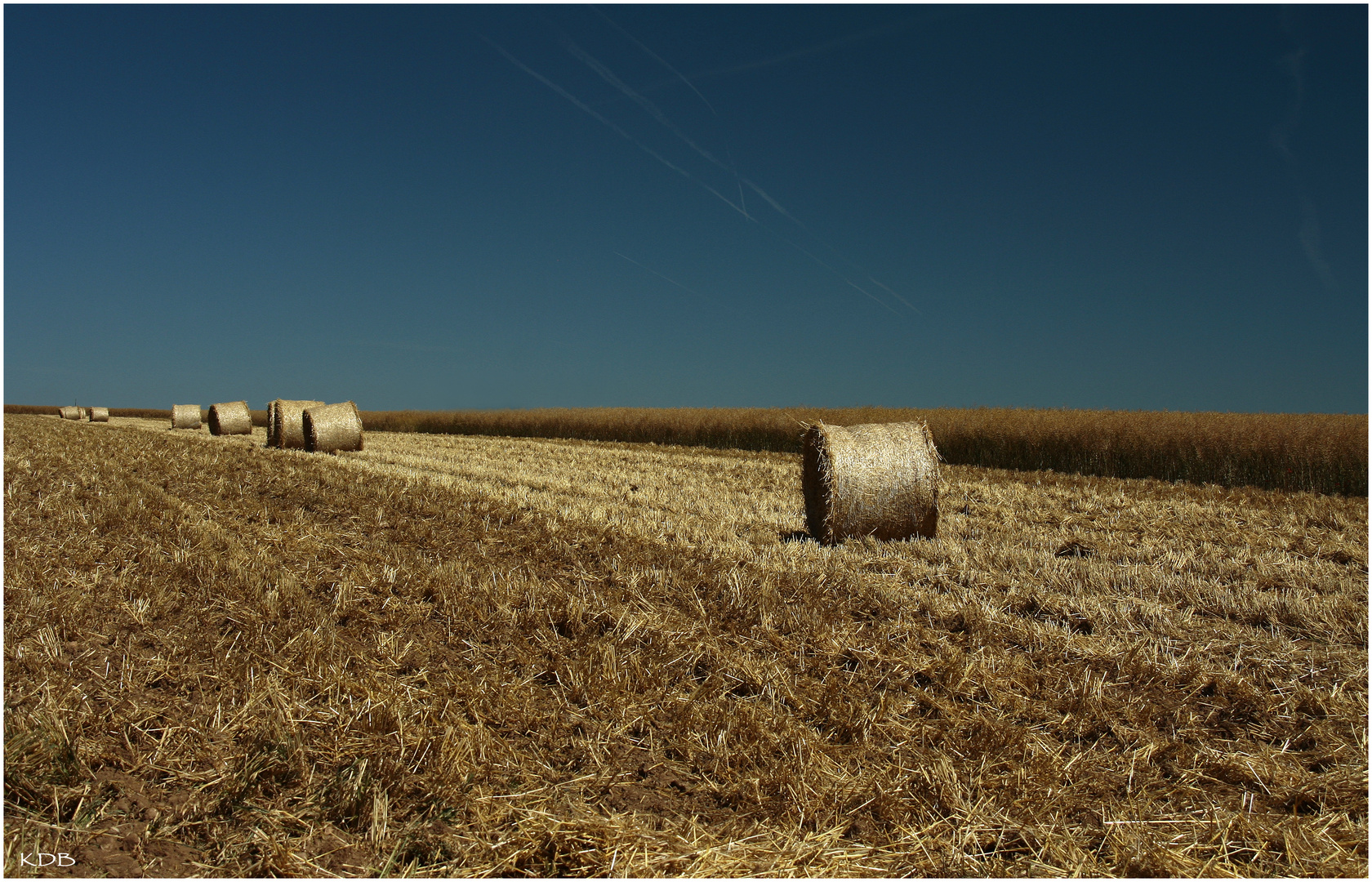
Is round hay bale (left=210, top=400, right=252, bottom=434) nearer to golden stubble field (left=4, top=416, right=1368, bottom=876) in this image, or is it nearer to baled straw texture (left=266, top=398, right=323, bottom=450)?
baled straw texture (left=266, top=398, right=323, bottom=450)

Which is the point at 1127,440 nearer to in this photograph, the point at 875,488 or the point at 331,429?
the point at 875,488

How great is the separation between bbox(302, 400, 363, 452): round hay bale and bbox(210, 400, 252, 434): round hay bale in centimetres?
1061

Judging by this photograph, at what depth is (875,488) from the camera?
7793 millimetres

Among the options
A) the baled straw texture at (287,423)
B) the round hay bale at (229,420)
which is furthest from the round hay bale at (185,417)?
the baled straw texture at (287,423)

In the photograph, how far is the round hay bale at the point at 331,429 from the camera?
1791cm

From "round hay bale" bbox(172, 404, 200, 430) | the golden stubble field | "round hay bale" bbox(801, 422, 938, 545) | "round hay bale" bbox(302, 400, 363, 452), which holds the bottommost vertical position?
the golden stubble field

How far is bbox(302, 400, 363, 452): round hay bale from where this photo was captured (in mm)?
17906

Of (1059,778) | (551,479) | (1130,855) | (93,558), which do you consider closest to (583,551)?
(93,558)

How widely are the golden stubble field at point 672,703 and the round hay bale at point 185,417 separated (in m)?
30.5

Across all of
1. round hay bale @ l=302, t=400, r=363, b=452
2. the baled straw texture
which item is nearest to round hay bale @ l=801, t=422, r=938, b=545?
round hay bale @ l=302, t=400, r=363, b=452

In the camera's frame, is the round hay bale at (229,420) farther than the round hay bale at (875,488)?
Yes

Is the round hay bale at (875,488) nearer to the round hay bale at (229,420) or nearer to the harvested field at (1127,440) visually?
the harvested field at (1127,440)

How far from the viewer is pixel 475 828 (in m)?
2.72

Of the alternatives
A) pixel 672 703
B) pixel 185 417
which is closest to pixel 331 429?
pixel 672 703
